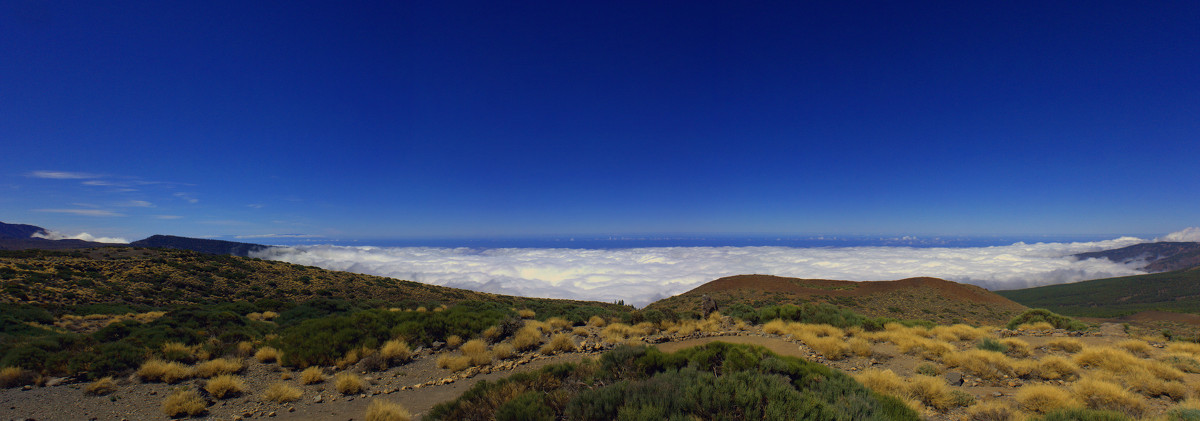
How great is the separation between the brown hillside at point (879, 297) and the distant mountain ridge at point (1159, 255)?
205m

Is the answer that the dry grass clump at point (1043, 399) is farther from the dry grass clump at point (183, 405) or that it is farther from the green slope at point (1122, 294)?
the green slope at point (1122, 294)

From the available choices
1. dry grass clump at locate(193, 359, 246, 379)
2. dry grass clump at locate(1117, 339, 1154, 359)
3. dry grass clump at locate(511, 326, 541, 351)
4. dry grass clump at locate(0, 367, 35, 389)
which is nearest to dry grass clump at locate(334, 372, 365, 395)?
dry grass clump at locate(193, 359, 246, 379)

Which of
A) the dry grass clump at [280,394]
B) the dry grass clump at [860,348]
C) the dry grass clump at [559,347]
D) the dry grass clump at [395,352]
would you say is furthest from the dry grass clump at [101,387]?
the dry grass clump at [860,348]

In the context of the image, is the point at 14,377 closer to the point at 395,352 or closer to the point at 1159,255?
the point at 395,352

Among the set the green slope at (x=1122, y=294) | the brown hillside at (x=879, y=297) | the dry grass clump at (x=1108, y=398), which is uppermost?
the dry grass clump at (x=1108, y=398)

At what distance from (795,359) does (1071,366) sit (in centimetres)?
565

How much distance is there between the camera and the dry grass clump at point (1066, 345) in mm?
9006

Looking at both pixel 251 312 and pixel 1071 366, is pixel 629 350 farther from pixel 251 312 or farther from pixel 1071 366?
pixel 251 312

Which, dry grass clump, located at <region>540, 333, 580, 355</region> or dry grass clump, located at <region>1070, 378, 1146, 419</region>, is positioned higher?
dry grass clump, located at <region>1070, 378, 1146, 419</region>

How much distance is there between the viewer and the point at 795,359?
647 centimetres

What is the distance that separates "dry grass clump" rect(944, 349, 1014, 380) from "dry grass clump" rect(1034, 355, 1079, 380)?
39cm

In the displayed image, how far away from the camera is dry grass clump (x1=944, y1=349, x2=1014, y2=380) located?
703cm

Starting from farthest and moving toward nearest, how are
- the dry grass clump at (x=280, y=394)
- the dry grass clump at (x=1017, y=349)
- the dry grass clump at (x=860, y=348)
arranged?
the dry grass clump at (x=860, y=348)
the dry grass clump at (x=1017, y=349)
the dry grass clump at (x=280, y=394)

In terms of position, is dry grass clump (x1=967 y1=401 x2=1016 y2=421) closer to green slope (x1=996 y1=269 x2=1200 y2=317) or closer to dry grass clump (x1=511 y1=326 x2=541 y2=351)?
dry grass clump (x1=511 y1=326 x2=541 y2=351)
